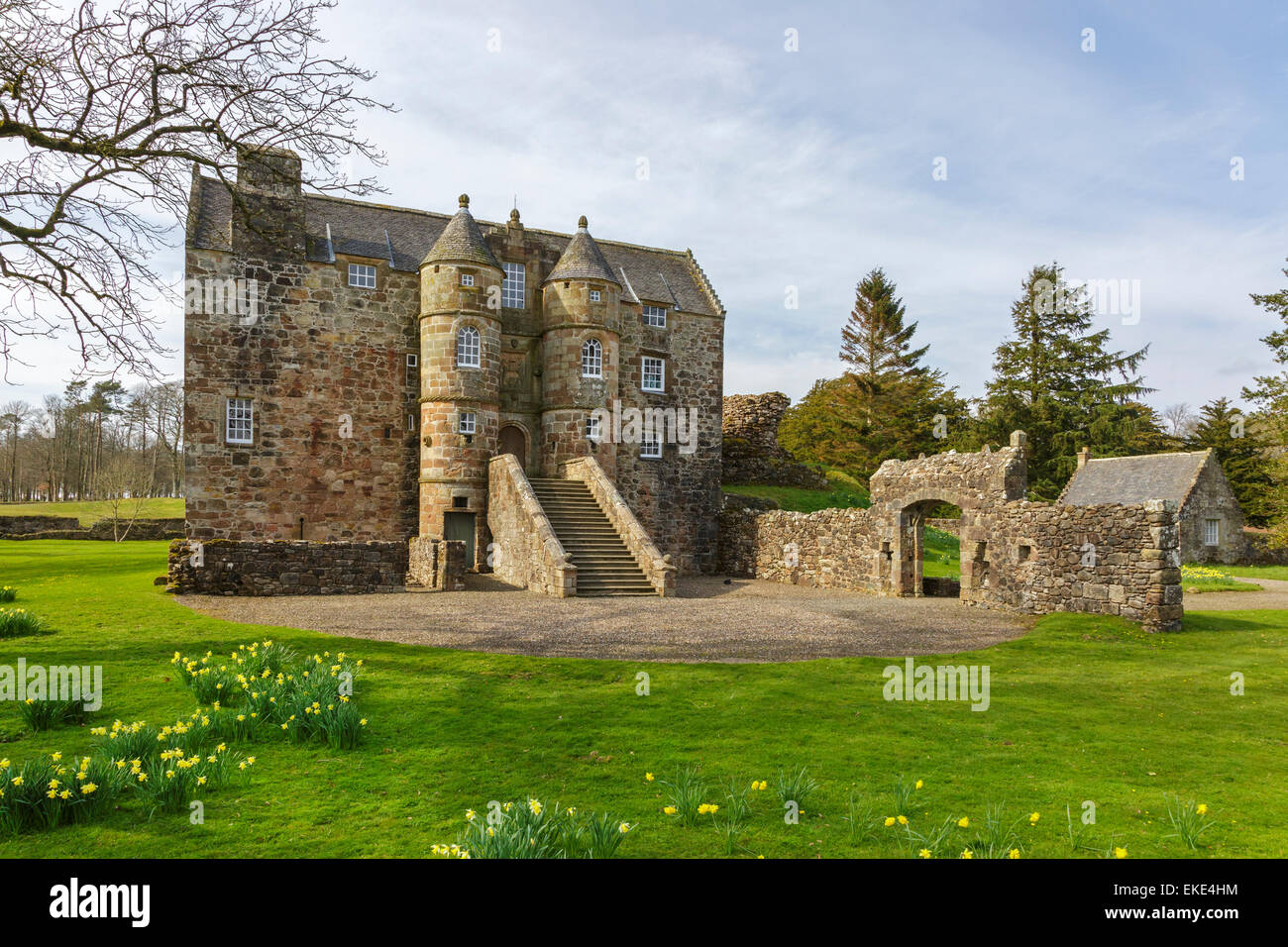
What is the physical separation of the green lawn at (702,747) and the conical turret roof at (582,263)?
1812 cm

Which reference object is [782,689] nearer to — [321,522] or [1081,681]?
[1081,681]

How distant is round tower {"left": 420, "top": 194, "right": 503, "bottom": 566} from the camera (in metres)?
24.3

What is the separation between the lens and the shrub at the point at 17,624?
37.1 feet

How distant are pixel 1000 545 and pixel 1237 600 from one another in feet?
31.1

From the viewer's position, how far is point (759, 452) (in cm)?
3747

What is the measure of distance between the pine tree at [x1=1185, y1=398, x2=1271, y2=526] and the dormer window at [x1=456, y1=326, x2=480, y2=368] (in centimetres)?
4145

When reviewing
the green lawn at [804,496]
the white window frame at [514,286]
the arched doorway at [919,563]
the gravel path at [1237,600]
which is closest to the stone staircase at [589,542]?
the arched doorway at [919,563]

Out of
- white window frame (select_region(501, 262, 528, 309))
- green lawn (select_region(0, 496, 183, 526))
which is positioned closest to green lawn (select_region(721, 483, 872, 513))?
white window frame (select_region(501, 262, 528, 309))

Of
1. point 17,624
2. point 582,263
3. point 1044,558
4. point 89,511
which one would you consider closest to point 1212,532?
point 1044,558

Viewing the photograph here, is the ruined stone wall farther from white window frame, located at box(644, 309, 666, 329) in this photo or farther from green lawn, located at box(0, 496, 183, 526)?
green lawn, located at box(0, 496, 183, 526)

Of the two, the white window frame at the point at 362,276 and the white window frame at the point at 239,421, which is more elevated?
the white window frame at the point at 362,276

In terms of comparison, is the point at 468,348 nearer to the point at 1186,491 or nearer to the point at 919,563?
the point at 919,563

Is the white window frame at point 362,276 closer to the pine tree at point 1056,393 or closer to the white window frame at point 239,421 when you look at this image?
the white window frame at point 239,421
